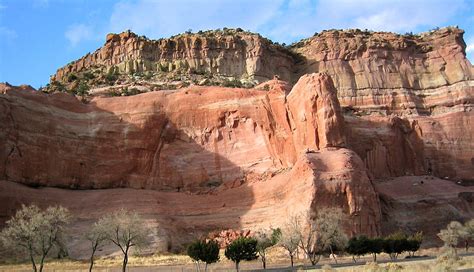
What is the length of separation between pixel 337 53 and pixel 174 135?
4895 cm

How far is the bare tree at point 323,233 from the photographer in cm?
4575

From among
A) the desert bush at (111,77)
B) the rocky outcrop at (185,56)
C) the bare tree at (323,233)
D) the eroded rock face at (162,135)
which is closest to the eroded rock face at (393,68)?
the rocky outcrop at (185,56)

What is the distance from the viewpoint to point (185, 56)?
323 ft

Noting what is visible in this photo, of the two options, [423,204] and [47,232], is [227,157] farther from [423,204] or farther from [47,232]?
[47,232]

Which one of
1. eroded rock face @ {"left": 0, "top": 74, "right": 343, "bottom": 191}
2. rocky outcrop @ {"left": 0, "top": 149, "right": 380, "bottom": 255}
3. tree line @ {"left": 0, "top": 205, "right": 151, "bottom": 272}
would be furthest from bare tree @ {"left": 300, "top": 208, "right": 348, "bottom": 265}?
tree line @ {"left": 0, "top": 205, "right": 151, "bottom": 272}

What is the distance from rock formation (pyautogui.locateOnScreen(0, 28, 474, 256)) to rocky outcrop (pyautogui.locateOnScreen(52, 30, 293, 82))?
9.94 meters

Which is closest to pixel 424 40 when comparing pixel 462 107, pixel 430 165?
pixel 462 107

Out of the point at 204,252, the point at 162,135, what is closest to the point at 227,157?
the point at 162,135

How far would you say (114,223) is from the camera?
43.0m

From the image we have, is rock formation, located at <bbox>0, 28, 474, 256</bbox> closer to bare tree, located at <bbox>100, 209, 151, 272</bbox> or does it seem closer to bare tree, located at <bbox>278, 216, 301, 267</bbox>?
bare tree, located at <bbox>278, 216, 301, 267</bbox>

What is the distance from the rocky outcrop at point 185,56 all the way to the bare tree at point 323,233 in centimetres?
5096

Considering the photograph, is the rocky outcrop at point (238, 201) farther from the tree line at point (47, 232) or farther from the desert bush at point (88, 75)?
the desert bush at point (88, 75)

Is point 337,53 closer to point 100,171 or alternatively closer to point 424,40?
point 424,40

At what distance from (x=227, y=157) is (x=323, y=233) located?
20.6 m
